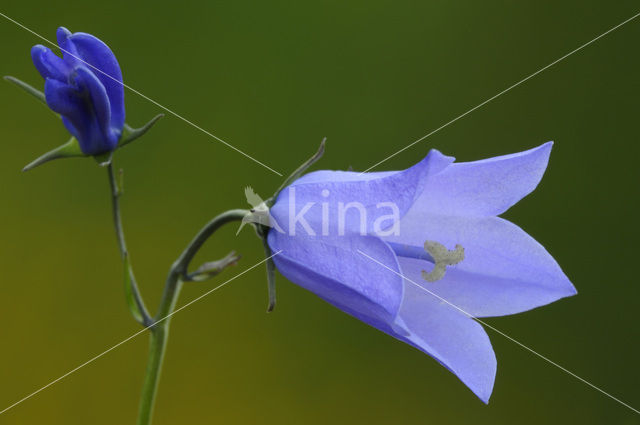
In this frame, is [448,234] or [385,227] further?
[448,234]

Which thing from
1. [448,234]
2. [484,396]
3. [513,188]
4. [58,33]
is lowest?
[484,396]

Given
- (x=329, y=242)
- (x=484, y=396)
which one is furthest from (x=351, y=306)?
(x=484, y=396)

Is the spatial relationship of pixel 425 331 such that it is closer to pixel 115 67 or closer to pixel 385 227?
pixel 385 227

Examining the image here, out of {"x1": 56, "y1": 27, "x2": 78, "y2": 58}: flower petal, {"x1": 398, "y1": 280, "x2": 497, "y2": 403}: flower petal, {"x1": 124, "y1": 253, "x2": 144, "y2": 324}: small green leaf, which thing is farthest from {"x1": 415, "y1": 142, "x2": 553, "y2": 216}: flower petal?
{"x1": 56, "y1": 27, "x2": 78, "y2": 58}: flower petal

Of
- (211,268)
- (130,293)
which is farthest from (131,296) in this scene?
(211,268)

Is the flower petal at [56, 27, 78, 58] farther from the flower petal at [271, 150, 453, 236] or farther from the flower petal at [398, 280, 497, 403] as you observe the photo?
the flower petal at [398, 280, 497, 403]

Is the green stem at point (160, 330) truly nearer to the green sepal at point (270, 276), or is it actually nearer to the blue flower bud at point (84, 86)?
the green sepal at point (270, 276)
